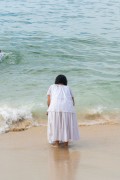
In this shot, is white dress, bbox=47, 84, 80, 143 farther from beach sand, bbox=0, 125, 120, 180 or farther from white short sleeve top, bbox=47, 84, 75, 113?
beach sand, bbox=0, 125, 120, 180

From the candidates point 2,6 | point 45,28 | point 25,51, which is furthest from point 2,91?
point 2,6

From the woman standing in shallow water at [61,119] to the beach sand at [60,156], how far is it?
172 mm

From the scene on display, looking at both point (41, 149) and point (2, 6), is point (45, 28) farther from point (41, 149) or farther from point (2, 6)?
point (41, 149)

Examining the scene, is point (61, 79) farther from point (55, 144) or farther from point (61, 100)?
point (55, 144)

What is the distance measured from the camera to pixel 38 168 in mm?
5762

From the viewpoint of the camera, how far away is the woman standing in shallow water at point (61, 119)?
6500 millimetres

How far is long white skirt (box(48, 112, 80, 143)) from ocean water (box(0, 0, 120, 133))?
3.54 feet

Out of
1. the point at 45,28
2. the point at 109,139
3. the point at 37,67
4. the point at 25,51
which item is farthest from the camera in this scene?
the point at 45,28

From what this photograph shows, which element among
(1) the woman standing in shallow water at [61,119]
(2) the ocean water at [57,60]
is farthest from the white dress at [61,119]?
(2) the ocean water at [57,60]

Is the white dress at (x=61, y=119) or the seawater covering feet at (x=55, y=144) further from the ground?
the white dress at (x=61, y=119)

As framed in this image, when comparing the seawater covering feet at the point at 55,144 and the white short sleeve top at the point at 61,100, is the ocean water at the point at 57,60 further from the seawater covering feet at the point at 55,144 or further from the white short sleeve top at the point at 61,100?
the white short sleeve top at the point at 61,100

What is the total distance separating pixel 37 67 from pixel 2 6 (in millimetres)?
13129

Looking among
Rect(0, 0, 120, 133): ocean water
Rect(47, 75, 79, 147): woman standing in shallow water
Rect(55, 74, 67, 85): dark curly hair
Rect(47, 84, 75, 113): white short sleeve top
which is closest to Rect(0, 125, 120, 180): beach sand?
Rect(47, 75, 79, 147): woman standing in shallow water

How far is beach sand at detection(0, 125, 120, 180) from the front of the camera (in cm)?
558
